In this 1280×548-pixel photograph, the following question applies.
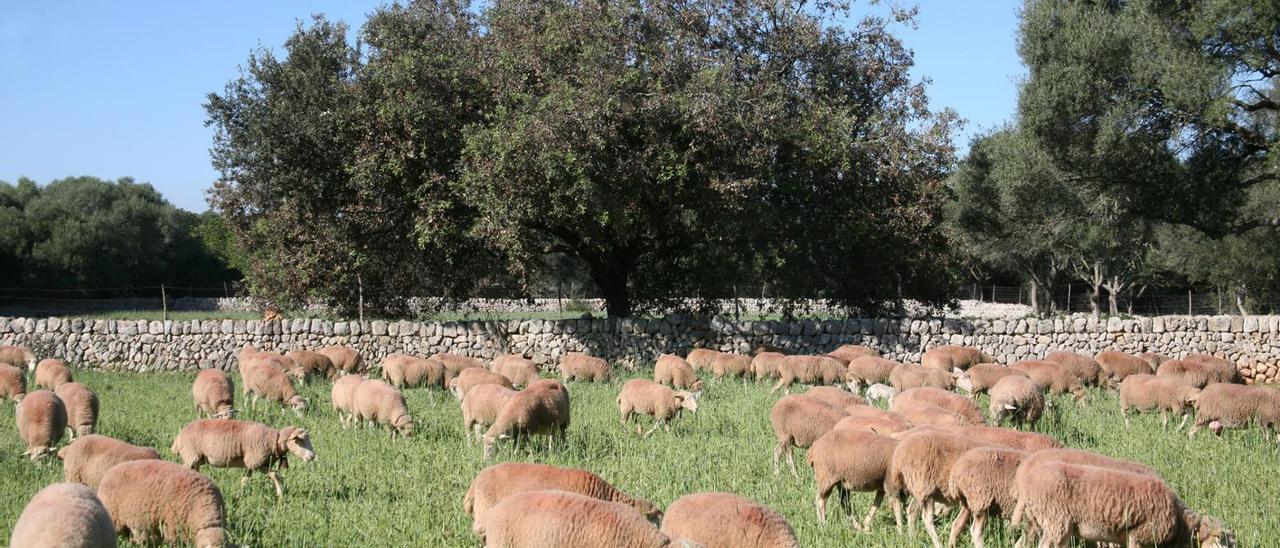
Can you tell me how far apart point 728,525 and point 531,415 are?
5.70 metres

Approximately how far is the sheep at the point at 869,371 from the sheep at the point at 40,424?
11996 millimetres

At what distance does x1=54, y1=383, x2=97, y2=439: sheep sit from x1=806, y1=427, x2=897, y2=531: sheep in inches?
351

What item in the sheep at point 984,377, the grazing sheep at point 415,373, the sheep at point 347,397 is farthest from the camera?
the grazing sheep at point 415,373

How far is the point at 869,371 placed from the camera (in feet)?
60.7

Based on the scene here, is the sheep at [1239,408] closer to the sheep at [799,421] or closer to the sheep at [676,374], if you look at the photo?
the sheep at [799,421]

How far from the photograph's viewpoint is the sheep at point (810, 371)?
1861 cm

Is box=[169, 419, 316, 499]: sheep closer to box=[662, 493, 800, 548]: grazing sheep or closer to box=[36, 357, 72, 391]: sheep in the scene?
box=[662, 493, 800, 548]: grazing sheep

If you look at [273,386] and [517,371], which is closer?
[273,386]

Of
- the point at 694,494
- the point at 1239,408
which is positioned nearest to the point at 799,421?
the point at 694,494

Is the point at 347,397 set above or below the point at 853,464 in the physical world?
below

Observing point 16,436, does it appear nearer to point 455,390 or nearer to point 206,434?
point 206,434

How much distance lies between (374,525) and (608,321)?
15895 mm

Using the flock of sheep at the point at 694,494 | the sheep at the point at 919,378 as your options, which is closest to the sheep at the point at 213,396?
the flock of sheep at the point at 694,494

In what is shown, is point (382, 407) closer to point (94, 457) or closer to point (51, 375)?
point (94, 457)
